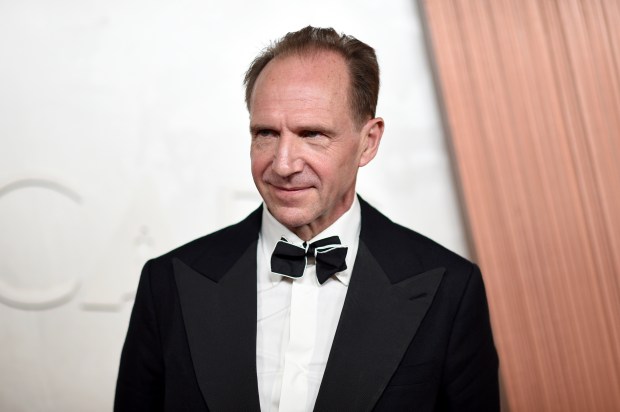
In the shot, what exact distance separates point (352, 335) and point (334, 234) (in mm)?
262

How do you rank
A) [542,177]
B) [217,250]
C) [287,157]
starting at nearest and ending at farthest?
[287,157], [217,250], [542,177]

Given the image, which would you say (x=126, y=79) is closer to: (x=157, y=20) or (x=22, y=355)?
(x=157, y=20)

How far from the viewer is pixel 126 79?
3141 mm

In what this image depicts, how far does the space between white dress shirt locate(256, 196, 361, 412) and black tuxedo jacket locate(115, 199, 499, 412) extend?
4cm

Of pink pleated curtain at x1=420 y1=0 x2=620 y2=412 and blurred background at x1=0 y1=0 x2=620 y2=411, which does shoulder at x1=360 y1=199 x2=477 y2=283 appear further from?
blurred background at x1=0 y1=0 x2=620 y2=411

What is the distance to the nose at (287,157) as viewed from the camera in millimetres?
1601

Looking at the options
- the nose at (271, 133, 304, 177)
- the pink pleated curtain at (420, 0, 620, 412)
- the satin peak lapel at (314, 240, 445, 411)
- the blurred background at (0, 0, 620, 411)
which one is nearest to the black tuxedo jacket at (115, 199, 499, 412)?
the satin peak lapel at (314, 240, 445, 411)

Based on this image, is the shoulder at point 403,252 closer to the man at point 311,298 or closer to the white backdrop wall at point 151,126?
the man at point 311,298

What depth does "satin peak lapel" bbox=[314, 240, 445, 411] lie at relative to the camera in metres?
1.62

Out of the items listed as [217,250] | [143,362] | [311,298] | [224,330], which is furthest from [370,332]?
[143,362]

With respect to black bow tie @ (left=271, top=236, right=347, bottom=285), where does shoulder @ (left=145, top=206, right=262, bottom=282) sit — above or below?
above

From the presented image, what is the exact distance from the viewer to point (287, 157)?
161 centimetres

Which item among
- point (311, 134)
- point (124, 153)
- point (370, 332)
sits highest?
point (124, 153)

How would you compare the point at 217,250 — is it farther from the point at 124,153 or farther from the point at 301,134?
the point at 124,153
